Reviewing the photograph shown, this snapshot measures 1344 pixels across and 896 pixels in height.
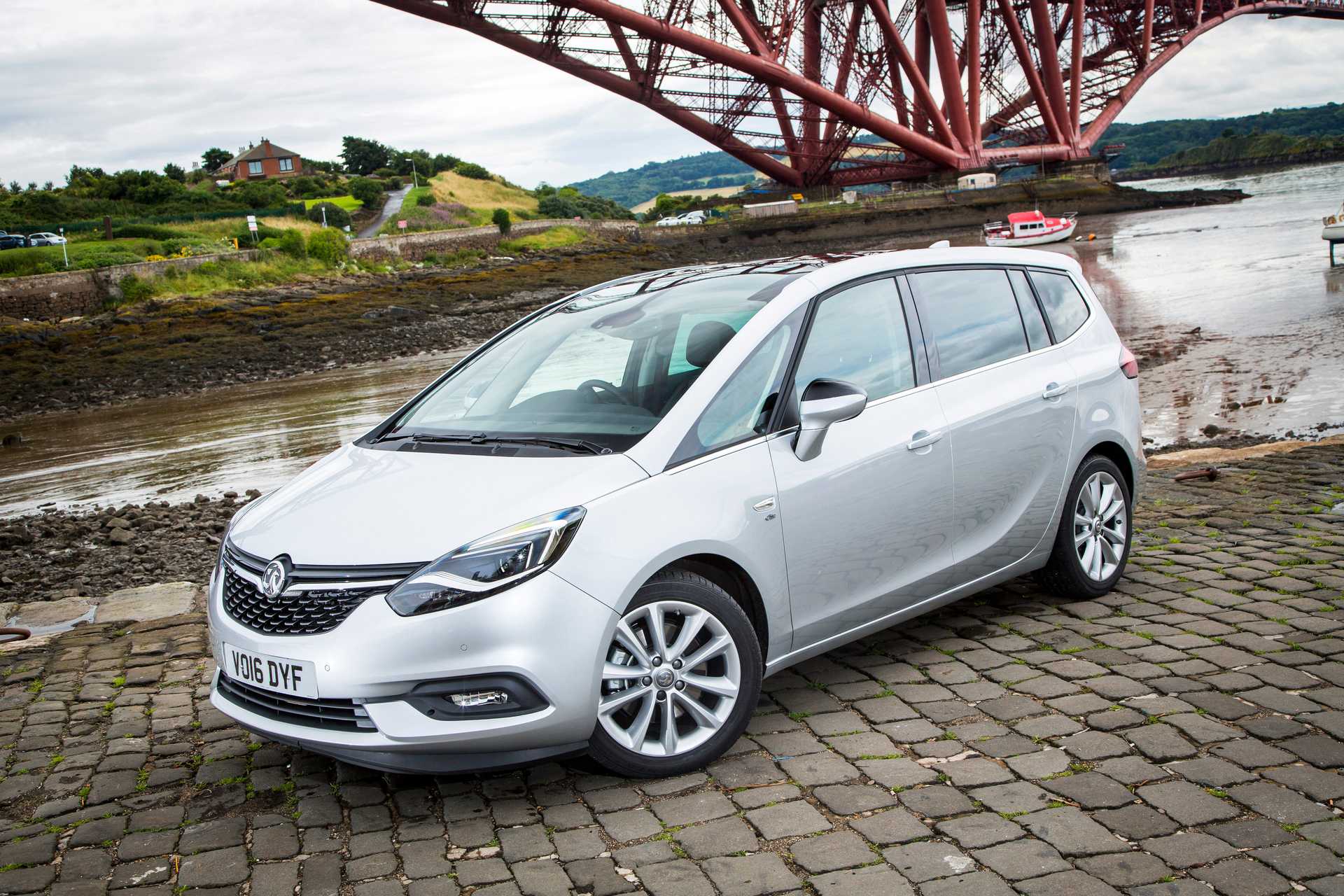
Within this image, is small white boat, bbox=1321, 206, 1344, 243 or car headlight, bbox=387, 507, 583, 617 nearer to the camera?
car headlight, bbox=387, 507, 583, 617

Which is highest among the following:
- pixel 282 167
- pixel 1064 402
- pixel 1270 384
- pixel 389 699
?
pixel 282 167

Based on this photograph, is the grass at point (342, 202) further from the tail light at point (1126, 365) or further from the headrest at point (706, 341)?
the headrest at point (706, 341)

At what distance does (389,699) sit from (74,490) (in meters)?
12.8

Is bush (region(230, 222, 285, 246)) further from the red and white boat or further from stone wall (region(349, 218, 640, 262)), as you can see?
the red and white boat

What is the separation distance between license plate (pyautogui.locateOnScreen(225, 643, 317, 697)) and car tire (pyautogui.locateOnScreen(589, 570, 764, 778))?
848 mm

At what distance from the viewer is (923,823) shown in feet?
11.0

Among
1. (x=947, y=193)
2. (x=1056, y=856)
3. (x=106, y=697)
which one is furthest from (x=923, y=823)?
(x=947, y=193)

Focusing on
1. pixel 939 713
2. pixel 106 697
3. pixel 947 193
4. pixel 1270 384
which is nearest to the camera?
pixel 939 713

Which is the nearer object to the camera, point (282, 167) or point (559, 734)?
point (559, 734)

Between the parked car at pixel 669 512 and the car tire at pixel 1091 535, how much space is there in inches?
0.6

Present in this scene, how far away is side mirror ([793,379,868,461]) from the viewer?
3.93 meters

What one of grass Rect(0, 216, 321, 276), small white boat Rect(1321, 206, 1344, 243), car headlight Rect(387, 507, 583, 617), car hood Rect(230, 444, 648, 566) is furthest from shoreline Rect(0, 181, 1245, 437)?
car headlight Rect(387, 507, 583, 617)

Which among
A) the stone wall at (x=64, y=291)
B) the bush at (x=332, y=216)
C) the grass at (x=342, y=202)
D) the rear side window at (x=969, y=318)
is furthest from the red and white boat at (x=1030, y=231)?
the rear side window at (x=969, y=318)

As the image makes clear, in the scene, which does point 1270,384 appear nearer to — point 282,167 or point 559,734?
point 559,734
